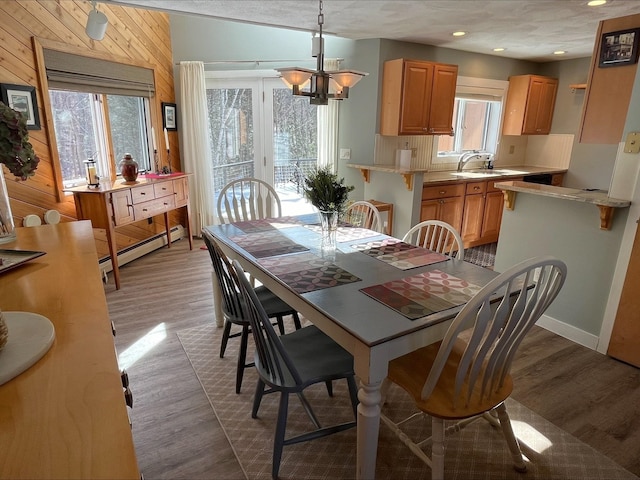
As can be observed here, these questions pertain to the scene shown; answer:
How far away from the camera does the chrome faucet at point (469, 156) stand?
16.6ft

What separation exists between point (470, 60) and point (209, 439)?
5089 mm

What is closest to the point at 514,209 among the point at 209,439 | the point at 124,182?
the point at 209,439

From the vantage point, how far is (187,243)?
193 inches

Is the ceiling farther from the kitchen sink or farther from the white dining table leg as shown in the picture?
the white dining table leg

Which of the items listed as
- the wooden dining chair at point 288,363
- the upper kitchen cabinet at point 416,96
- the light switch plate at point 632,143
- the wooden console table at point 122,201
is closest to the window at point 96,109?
the wooden console table at point 122,201

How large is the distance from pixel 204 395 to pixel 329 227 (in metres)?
1.17

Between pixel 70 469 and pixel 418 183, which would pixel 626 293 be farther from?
pixel 70 469

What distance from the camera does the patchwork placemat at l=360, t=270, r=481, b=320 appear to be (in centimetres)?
145

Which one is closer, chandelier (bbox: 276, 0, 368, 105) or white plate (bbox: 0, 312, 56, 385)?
white plate (bbox: 0, 312, 56, 385)

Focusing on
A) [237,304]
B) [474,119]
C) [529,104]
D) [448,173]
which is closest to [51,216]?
[237,304]

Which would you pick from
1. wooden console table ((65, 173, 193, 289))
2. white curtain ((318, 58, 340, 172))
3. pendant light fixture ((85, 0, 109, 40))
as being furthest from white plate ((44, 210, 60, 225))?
white curtain ((318, 58, 340, 172))

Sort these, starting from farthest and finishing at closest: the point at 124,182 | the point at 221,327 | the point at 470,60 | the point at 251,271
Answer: the point at 470,60
the point at 124,182
the point at 221,327
the point at 251,271

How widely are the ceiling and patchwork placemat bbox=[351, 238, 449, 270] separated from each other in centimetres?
193

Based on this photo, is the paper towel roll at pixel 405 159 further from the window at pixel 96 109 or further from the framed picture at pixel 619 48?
the window at pixel 96 109
